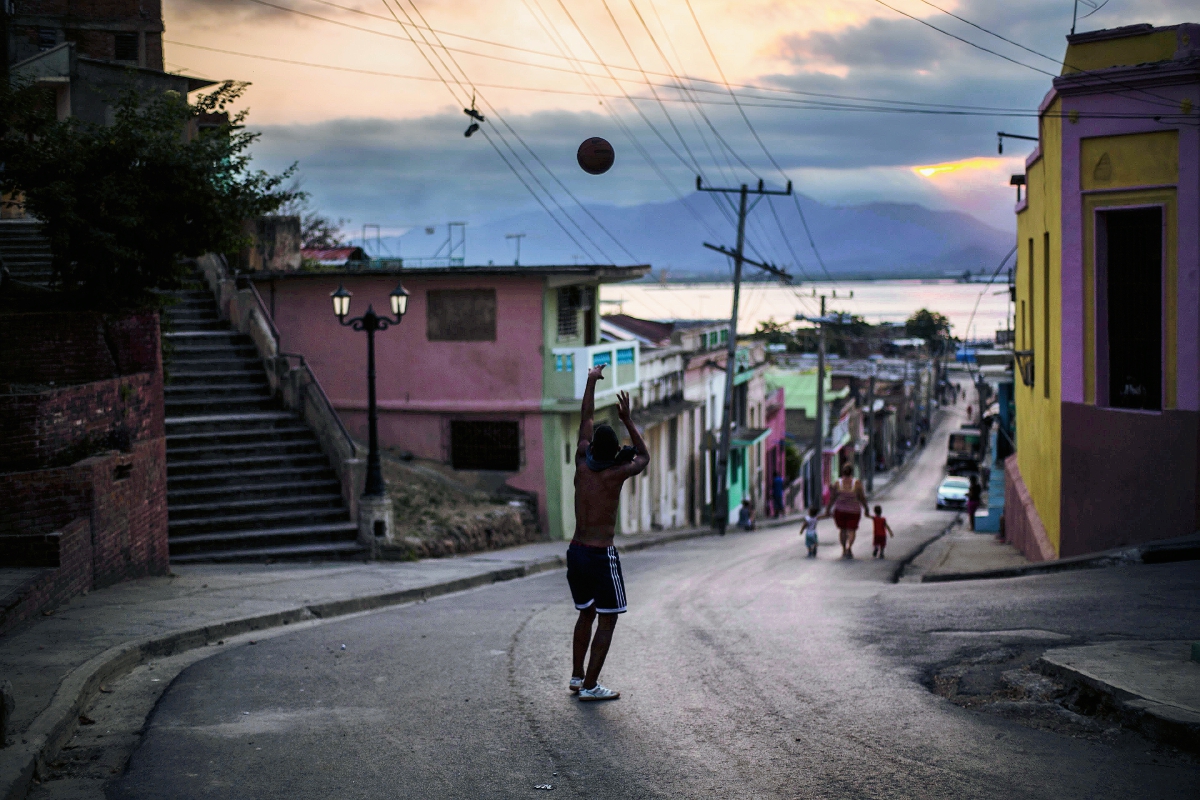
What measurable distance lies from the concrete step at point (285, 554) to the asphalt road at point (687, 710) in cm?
502

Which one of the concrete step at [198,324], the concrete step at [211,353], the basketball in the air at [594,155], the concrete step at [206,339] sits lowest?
the concrete step at [211,353]

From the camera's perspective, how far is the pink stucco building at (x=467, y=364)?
24.7 m

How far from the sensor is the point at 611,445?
23.9 feet

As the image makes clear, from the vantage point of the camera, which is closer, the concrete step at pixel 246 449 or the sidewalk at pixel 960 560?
the sidewalk at pixel 960 560

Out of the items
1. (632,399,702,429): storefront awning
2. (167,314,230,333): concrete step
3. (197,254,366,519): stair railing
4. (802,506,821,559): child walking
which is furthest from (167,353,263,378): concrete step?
(802,506,821,559): child walking

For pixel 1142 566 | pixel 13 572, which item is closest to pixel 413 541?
pixel 13 572

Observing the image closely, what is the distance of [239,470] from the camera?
17.9 m

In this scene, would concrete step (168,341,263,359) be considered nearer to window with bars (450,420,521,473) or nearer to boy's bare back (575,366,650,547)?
window with bars (450,420,521,473)

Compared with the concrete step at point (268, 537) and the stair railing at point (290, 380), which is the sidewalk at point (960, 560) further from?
the stair railing at point (290, 380)

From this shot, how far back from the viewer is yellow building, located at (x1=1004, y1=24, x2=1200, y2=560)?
13758 millimetres

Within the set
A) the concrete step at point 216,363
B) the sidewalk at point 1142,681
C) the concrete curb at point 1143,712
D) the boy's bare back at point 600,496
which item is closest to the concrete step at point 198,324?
the concrete step at point 216,363

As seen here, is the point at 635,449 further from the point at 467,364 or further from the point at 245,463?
the point at 467,364

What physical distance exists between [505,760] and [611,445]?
216 centimetres

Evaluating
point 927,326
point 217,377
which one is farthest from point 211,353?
point 927,326
